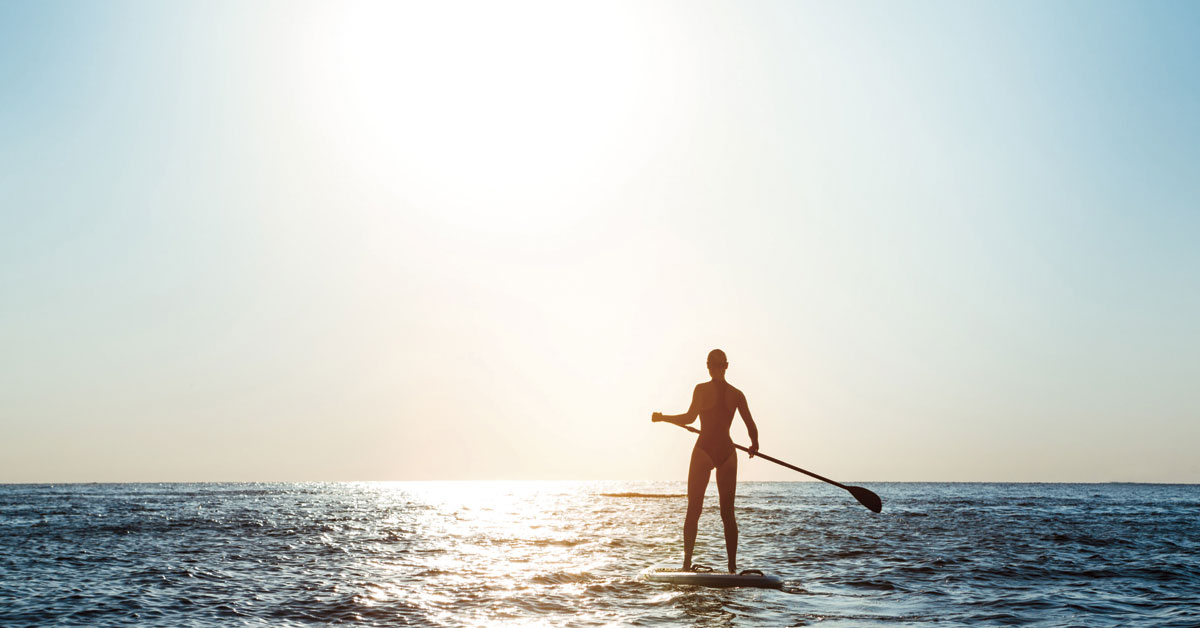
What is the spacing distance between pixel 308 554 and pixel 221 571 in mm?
3519

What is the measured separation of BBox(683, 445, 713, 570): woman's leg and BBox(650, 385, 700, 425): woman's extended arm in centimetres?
62

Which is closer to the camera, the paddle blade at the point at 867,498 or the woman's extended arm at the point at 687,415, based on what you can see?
the woman's extended arm at the point at 687,415

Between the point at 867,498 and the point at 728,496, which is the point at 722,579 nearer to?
the point at 728,496

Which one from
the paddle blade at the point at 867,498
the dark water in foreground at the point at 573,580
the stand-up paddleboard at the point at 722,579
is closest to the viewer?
the dark water in foreground at the point at 573,580

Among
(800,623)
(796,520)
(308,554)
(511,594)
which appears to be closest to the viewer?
(800,623)

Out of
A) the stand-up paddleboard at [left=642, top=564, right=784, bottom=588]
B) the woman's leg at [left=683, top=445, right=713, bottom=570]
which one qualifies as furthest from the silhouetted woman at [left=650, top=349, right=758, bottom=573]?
the stand-up paddleboard at [left=642, top=564, right=784, bottom=588]

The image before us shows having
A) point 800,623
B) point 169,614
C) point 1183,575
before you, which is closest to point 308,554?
point 169,614

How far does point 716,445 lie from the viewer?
12672 millimetres

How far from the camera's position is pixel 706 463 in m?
12.7

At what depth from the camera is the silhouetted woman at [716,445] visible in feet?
41.4

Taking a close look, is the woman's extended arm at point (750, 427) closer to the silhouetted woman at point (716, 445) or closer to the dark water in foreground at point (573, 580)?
the silhouetted woman at point (716, 445)

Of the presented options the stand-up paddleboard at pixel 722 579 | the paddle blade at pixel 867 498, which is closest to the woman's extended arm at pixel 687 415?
the stand-up paddleboard at pixel 722 579

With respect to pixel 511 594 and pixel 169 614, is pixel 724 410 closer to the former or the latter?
pixel 511 594

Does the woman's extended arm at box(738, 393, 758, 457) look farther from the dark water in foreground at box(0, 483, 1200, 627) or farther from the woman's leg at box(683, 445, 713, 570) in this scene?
the dark water in foreground at box(0, 483, 1200, 627)
